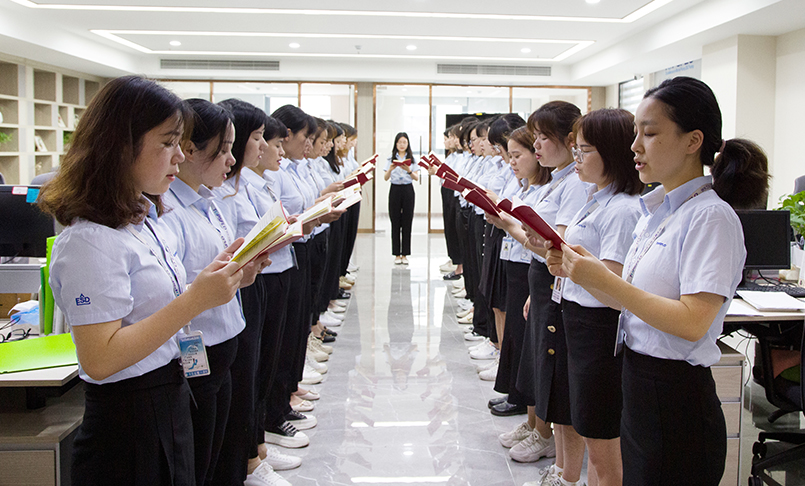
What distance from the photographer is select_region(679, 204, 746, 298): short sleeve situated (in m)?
1.46

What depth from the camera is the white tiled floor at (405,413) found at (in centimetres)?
302

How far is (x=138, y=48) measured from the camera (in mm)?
10602

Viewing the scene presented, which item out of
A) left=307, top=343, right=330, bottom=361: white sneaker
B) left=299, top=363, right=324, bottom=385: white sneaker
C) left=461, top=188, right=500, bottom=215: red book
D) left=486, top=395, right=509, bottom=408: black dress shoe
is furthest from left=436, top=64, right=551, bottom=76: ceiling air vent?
left=461, top=188, right=500, bottom=215: red book

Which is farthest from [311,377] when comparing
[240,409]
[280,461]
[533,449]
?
[240,409]

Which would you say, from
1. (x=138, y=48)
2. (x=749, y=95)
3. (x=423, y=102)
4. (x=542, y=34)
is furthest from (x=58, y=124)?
(x=749, y=95)

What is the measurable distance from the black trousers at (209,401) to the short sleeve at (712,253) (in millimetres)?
1340

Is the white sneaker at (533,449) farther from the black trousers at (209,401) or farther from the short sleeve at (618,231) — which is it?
the black trousers at (209,401)

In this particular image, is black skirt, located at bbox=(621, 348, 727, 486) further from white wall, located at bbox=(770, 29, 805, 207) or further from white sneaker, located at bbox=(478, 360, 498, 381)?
white wall, located at bbox=(770, 29, 805, 207)

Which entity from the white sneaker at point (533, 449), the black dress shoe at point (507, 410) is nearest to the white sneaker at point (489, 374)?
→ the black dress shoe at point (507, 410)

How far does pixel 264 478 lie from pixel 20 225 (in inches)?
72.9

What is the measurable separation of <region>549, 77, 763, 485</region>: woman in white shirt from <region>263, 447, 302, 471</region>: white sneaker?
1819 millimetres

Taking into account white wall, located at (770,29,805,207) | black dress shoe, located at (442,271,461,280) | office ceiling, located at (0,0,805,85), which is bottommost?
black dress shoe, located at (442,271,461,280)

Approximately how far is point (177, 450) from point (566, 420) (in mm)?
1640

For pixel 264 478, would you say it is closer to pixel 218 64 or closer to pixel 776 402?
pixel 776 402
